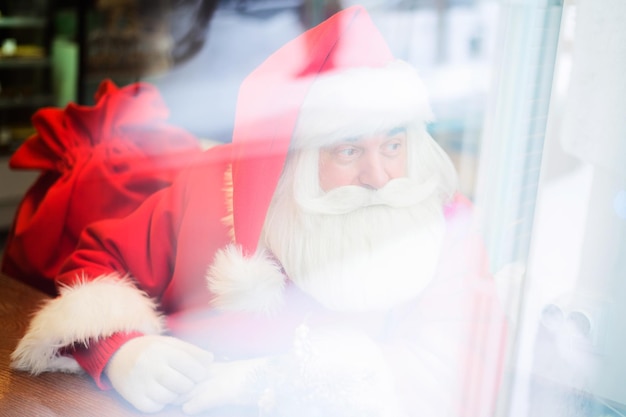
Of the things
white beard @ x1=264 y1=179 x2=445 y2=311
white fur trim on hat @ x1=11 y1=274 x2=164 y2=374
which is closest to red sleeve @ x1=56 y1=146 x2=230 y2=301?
white fur trim on hat @ x1=11 y1=274 x2=164 y2=374

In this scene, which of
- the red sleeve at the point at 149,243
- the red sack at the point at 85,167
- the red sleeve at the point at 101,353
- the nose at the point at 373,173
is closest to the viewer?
the nose at the point at 373,173

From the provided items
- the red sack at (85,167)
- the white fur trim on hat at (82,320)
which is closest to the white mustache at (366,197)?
the white fur trim on hat at (82,320)

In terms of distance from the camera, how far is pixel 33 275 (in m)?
1.58

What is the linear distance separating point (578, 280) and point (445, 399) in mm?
276

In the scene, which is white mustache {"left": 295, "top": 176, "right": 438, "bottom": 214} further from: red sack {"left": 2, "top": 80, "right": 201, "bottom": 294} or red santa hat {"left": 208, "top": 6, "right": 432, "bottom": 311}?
red sack {"left": 2, "top": 80, "right": 201, "bottom": 294}

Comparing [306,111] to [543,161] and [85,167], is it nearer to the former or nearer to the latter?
[543,161]

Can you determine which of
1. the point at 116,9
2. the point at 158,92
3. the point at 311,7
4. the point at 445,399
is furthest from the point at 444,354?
the point at 116,9

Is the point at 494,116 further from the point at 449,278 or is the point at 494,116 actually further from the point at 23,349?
the point at 23,349

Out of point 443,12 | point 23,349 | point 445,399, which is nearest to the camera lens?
point 445,399

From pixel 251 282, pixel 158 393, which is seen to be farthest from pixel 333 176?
pixel 158 393

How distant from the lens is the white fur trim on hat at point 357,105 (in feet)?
3.37

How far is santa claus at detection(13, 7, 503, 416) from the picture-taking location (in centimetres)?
102

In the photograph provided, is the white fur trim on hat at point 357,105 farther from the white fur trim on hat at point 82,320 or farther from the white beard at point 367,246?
the white fur trim on hat at point 82,320

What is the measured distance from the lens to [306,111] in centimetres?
105
